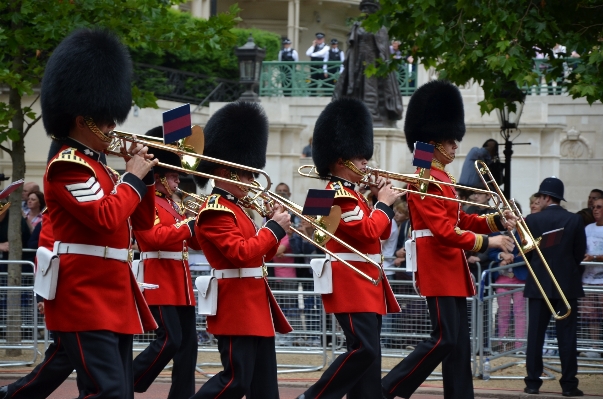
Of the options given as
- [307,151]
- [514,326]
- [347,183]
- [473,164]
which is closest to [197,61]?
[307,151]

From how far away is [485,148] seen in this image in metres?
13.2

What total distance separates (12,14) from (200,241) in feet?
15.3

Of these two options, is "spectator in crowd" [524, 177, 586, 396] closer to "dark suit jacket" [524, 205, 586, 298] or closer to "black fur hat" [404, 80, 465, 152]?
"dark suit jacket" [524, 205, 586, 298]

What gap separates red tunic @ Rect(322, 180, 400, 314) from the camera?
6.79 meters

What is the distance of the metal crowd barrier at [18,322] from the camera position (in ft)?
32.3

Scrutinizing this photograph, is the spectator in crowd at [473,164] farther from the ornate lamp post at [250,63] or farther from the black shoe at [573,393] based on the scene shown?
the ornate lamp post at [250,63]

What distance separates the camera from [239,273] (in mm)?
6168

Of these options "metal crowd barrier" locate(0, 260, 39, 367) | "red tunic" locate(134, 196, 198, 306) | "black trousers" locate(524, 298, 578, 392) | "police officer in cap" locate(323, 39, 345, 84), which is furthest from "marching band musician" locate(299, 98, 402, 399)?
"police officer in cap" locate(323, 39, 345, 84)

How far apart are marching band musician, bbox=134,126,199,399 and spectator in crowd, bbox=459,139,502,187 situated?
488cm

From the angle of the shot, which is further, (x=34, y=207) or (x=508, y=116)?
(x=508, y=116)

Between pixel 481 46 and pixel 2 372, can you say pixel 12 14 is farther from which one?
pixel 481 46

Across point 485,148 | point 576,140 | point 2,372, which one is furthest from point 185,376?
point 576,140

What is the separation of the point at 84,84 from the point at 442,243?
275 cm

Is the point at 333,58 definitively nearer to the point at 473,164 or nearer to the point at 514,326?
the point at 473,164
